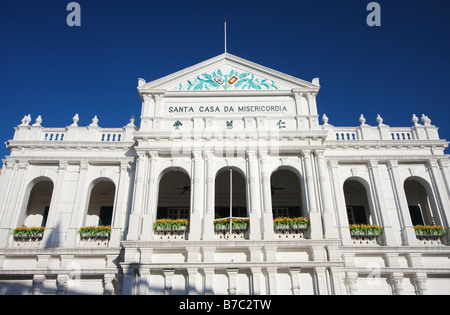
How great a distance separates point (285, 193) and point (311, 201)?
4.33 metres

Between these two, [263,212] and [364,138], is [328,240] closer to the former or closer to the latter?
[263,212]

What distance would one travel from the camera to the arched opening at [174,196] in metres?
21.7

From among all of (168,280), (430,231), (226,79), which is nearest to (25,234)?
(168,280)

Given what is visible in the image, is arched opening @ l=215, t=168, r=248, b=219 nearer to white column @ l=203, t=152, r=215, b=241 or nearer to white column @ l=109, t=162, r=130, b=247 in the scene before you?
white column @ l=203, t=152, r=215, b=241

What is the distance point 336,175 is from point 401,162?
4170mm

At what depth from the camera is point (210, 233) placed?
17.2 m

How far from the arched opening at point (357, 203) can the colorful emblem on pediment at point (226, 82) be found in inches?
319

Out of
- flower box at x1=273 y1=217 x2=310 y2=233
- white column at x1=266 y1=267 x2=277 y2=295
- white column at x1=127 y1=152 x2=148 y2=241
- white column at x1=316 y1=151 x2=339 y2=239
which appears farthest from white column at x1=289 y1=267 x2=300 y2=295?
white column at x1=127 y1=152 x2=148 y2=241

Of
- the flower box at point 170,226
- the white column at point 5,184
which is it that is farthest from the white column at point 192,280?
the white column at point 5,184

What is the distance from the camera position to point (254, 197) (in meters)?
18.1

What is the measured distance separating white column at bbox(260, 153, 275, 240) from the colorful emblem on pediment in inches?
206

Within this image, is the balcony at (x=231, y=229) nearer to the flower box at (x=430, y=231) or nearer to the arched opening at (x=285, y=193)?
the arched opening at (x=285, y=193)

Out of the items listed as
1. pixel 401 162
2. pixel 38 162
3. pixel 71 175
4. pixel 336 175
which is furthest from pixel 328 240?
pixel 38 162
